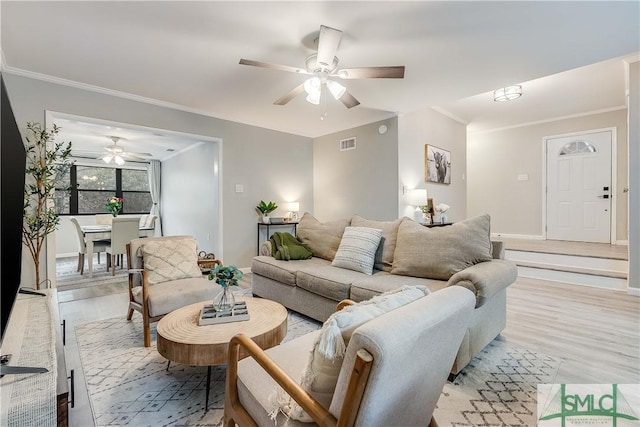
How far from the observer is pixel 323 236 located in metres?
3.45

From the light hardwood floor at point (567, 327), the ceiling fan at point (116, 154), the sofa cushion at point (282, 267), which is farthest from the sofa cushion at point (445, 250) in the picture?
the ceiling fan at point (116, 154)

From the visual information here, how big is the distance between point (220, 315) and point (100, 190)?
751cm

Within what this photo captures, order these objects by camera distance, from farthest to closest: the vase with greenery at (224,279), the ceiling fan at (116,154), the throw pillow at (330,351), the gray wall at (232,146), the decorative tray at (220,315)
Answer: the ceiling fan at (116,154) → the gray wall at (232,146) → the vase with greenery at (224,279) → the decorative tray at (220,315) → the throw pillow at (330,351)

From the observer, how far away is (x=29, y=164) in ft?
10.2

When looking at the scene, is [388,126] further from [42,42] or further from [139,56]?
[42,42]

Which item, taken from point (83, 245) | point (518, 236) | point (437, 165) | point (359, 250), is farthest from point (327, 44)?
point (518, 236)

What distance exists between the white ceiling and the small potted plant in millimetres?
1734

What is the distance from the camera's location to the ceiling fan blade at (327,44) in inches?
83.0

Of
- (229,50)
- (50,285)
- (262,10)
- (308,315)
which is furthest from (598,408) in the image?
(50,285)

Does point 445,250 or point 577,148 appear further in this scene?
point 577,148

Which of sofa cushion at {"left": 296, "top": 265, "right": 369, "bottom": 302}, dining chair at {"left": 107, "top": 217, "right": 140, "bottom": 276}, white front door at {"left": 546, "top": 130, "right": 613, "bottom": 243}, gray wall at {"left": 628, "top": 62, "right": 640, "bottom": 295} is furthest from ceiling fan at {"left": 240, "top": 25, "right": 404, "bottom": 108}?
white front door at {"left": 546, "top": 130, "right": 613, "bottom": 243}

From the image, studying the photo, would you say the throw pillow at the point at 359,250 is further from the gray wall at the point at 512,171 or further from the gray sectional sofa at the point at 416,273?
the gray wall at the point at 512,171

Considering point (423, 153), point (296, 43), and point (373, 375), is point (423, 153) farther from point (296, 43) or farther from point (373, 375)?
point (373, 375)

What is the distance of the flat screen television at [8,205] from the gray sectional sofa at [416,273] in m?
1.92
